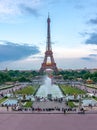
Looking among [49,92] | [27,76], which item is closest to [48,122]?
[49,92]

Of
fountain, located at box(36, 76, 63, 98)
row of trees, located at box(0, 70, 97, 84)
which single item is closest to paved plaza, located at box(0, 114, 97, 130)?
fountain, located at box(36, 76, 63, 98)

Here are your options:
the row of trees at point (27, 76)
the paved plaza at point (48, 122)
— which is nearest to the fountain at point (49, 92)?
the paved plaza at point (48, 122)

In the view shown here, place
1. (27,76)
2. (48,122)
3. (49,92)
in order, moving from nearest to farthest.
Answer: (48,122) → (49,92) → (27,76)

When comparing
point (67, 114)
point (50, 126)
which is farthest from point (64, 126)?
point (67, 114)

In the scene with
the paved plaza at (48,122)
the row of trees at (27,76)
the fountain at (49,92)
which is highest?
the row of trees at (27,76)

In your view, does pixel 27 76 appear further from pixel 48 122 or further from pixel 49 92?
pixel 48 122

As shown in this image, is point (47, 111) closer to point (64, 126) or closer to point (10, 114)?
point (10, 114)

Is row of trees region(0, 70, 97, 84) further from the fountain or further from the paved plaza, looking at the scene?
the paved plaza

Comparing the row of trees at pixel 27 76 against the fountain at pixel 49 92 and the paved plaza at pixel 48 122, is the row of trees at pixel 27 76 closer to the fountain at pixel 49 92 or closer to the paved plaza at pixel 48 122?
the fountain at pixel 49 92
